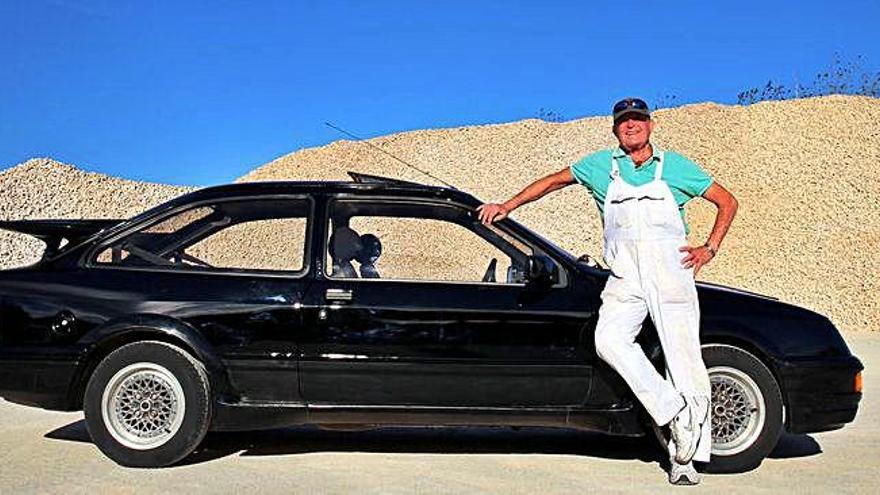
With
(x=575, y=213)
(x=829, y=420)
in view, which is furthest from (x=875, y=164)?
(x=829, y=420)

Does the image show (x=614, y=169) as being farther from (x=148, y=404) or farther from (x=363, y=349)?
(x=148, y=404)

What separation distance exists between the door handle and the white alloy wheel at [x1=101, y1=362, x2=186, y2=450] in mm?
968

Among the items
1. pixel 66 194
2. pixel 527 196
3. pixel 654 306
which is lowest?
pixel 654 306

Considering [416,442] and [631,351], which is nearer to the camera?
[631,351]

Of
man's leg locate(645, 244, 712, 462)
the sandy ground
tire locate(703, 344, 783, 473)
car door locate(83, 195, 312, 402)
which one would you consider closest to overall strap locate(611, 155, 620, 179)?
man's leg locate(645, 244, 712, 462)

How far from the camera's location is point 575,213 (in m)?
31.5

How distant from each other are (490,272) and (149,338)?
1.94 m

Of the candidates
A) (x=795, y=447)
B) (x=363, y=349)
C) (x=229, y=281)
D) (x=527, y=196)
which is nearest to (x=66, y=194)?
(x=229, y=281)

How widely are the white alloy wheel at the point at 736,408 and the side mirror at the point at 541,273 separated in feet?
3.32

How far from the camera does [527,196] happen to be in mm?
5582

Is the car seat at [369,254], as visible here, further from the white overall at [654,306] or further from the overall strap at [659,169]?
the overall strap at [659,169]

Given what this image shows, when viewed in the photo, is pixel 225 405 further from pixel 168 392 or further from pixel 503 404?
pixel 503 404

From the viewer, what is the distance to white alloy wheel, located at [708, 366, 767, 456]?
546 cm

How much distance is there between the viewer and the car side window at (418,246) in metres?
5.55
